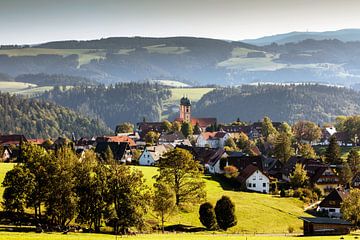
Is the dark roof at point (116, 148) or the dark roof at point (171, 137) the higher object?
→ the dark roof at point (116, 148)

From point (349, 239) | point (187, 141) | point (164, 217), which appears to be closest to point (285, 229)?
point (164, 217)

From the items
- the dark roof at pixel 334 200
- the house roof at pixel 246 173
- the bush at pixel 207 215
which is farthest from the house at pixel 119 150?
the bush at pixel 207 215

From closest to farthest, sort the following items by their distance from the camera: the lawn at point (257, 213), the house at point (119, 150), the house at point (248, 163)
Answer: the lawn at point (257, 213), the house at point (248, 163), the house at point (119, 150)

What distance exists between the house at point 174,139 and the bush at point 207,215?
87.4m

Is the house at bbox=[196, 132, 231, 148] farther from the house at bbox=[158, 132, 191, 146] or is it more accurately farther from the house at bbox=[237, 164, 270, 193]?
the house at bbox=[237, 164, 270, 193]

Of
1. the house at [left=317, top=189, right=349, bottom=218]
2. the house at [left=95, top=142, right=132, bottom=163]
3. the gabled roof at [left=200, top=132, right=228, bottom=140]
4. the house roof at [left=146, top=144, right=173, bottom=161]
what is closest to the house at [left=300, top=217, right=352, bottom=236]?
the house at [left=317, top=189, right=349, bottom=218]

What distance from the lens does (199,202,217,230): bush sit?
203 ft

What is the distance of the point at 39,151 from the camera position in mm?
52469

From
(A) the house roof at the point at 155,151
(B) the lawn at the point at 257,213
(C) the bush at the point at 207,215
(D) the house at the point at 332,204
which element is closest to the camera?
(C) the bush at the point at 207,215

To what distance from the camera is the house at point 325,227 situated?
179 ft

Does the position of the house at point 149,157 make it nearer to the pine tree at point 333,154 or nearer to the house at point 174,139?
the house at point 174,139

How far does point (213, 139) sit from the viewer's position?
6324 inches

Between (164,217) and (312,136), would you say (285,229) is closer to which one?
(164,217)

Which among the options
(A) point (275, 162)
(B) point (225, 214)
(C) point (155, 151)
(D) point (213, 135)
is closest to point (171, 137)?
(D) point (213, 135)
